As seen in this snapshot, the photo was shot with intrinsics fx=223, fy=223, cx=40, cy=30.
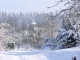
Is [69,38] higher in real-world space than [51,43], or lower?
higher

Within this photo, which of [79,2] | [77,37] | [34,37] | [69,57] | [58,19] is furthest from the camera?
[34,37]

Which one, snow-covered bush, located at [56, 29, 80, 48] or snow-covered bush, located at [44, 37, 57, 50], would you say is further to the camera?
snow-covered bush, located at [44, 37, 57, 50]

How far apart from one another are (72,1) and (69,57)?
9.78 m

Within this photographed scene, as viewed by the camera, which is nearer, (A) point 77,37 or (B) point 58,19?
(B) point 58,19

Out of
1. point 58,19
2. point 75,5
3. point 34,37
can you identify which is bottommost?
point 34,37

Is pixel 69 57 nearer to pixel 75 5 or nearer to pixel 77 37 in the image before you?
pixel 77 37

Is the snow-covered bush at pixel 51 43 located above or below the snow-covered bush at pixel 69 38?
below

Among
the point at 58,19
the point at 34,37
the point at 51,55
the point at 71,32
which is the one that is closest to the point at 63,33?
the point at 71,32

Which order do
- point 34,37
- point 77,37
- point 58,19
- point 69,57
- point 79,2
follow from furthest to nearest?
point 34,37 → point 77,37 → point 69,57 → point 58,19 → point 79,2

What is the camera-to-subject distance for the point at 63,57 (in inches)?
589

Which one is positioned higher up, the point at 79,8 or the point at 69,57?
the point at 79,8

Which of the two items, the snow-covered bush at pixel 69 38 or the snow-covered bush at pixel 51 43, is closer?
the snow-covered bush at pixel 69 38

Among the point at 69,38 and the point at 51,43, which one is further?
the point at 51,43

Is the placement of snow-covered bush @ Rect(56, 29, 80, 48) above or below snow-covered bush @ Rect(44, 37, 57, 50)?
above
